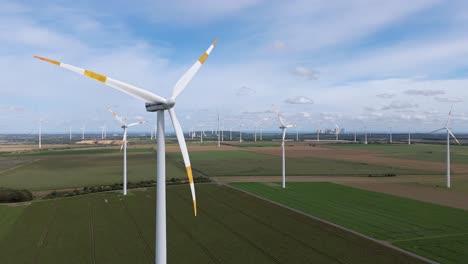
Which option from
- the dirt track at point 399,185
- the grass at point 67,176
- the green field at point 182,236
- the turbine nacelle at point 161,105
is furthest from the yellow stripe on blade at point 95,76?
the grass at point 67,176

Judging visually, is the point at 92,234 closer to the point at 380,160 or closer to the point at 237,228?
the point at 237,228

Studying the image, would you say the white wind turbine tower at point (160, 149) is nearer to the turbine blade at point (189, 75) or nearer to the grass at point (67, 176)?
the turbine blade at point (189, 75)

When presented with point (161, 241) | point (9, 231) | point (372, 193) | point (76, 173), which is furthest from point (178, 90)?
point (76, 173)

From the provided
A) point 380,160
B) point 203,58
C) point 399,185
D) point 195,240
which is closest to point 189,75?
point 203,58

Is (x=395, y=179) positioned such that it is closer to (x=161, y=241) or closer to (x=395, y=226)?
(x=395, y=226)

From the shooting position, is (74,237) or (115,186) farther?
(115,186)
